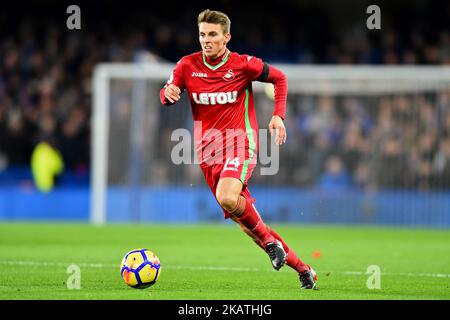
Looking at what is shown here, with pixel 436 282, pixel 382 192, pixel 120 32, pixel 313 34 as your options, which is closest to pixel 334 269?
pixel 436 282

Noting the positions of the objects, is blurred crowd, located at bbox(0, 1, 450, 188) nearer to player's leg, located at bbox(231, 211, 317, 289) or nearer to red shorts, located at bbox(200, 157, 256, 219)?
red shorts, located at bbox(200, 157, 256, 219)

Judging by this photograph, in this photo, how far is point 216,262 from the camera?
1099cm

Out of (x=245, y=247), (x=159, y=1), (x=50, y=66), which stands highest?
(x=159, y=1)

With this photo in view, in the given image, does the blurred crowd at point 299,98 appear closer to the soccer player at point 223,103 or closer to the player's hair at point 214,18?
the soccer player at point 223,103

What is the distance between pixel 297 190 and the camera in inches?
785

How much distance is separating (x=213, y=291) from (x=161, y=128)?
12.8m

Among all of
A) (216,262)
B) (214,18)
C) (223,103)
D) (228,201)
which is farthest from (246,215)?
(216,262)

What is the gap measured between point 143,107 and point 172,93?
12.5m

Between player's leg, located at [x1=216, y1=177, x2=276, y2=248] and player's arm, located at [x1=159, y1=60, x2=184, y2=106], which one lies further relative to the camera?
player's arm, located at [x1=159, y1=60, x2=184, y2=106]

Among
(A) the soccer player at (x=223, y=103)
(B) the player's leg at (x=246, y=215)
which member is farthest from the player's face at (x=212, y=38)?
(B) the player's leg at (x=246, y=215)

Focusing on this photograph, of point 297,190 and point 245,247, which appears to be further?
point 297,190

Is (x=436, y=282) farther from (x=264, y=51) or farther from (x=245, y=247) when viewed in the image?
(x=264, y=51)

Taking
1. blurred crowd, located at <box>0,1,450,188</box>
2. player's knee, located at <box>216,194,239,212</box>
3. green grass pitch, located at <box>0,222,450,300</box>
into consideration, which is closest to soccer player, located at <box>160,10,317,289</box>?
player's knee, located at <box>216,194,239,212</box>

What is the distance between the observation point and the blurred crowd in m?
19.7
